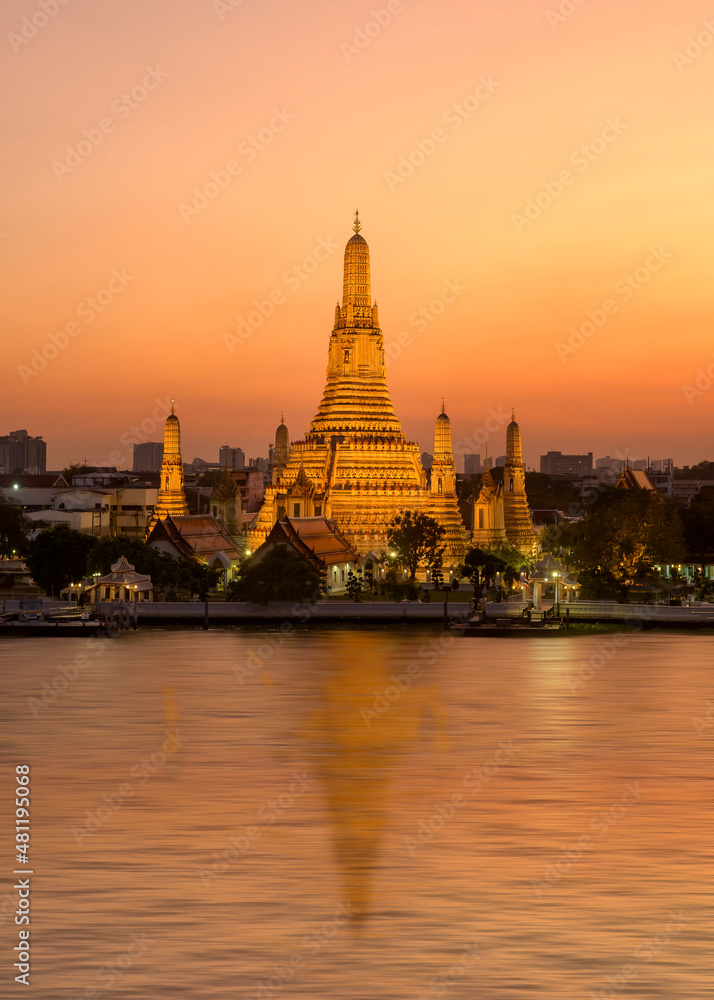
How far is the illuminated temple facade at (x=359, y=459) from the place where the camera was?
312ft

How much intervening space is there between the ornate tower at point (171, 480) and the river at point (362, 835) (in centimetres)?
5148

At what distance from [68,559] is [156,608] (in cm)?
1001

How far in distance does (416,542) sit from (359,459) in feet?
38.5

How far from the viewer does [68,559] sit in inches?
3228

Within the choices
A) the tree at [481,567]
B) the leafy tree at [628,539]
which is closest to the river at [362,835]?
the leafy tree at [628,539]

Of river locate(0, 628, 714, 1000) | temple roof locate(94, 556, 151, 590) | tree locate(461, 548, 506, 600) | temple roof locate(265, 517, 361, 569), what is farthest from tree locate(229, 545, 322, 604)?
river locate(0, 628, 714, 1000)

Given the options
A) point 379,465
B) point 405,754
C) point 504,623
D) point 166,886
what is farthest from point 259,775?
point 379,465

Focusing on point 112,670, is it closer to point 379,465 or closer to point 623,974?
point 623,974

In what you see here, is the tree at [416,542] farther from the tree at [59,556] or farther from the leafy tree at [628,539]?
the tree at [59,556]

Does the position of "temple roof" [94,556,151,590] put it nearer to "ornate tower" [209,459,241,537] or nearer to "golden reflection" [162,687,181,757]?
"ornate tower" [209,459,241,537]

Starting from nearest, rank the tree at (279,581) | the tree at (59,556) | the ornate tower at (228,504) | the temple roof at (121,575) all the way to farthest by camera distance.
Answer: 1. the tree at (279,581)
2. the temple roof at (121,575)
3. the tree at (59,556)
4. the ornate tower at (228,504)

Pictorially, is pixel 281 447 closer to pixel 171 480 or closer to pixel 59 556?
pixel 171 480

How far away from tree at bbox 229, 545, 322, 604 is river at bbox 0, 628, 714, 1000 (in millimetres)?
20352

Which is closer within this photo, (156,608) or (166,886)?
(166,886)
